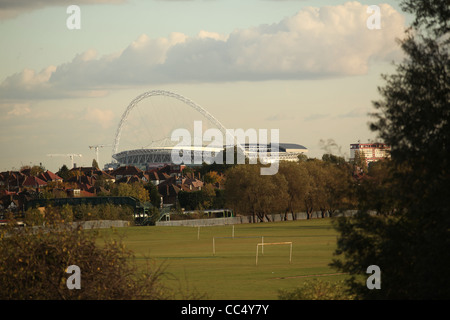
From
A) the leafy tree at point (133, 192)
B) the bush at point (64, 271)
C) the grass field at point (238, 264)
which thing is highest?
the leafy tree at point (133, 192)

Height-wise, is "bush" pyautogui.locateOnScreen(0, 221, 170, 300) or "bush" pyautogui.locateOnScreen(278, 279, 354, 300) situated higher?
"bush" pyautogui.locateOnScreen(0, 221, 170, 300)

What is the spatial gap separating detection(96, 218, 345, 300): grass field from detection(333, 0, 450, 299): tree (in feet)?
6.16

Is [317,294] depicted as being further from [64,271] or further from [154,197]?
[154,197]

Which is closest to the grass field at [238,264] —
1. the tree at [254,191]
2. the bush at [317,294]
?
the bush at [317,294]

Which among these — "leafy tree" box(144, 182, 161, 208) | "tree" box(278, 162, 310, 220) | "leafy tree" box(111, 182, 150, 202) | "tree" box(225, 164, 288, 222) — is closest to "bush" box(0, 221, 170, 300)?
"tree" box(225, 164, 288, 222)

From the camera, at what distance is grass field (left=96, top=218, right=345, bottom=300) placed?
41.1 metres

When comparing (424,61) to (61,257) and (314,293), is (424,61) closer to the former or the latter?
(314,293)

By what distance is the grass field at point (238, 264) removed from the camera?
41.1 metres

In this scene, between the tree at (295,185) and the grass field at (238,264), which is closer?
the grass field at (238,264)

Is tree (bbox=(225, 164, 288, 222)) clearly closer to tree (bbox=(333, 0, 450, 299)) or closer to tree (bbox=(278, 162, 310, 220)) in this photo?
tree (bbox=(278, 162, 310, 220))

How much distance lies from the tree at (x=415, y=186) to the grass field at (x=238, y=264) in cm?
188

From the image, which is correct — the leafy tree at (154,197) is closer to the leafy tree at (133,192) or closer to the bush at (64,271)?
the leafy tree at (133,192)

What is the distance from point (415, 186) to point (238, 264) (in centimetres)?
3280
